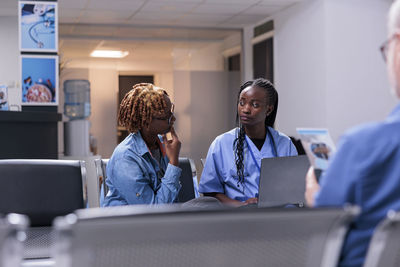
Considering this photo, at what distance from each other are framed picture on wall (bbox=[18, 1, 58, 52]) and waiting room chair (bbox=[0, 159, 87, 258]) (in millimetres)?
2662

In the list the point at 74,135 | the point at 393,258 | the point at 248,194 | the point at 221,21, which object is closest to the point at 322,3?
the point at 221,21

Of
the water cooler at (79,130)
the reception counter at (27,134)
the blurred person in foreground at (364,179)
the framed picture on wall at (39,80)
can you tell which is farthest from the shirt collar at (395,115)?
the framed picture on wall at (39,80)

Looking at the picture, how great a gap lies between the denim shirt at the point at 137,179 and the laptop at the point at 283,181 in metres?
0.40

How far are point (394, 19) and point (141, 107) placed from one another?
1385mm

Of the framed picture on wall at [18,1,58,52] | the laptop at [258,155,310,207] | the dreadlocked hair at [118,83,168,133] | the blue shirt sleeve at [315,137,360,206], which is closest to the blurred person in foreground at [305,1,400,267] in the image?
the blue shirt sleeve at [315,137,360,206]

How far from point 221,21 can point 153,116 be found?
5756 mm

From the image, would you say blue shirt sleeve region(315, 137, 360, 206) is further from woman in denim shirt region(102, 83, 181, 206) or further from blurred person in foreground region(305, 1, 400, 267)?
woman in denim shirt region(102, 83, 181, 206)

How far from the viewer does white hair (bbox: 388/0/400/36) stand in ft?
3.49

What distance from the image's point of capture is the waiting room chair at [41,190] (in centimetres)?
237

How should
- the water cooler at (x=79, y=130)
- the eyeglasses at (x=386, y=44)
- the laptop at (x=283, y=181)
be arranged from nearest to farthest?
1. the eyeglasses at (x=386, y=44)
2. the laptop at (x=283, y=181)
3. the water cooler at (x=79, y=130)

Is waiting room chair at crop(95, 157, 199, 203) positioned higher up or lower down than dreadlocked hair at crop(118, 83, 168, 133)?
lower down

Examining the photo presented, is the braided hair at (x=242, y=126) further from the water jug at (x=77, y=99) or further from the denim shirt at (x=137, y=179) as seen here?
the water jug at (x=77, y=99)

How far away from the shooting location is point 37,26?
490 cm

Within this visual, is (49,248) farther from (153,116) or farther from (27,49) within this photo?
(27,49)
